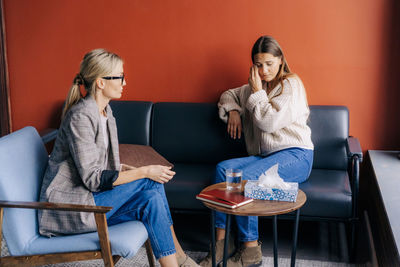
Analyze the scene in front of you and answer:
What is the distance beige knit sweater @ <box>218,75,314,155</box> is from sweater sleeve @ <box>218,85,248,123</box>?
19 centimetres

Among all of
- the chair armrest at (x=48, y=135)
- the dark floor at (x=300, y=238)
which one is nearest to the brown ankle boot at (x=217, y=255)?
the dark floor at (x=300, y=238)

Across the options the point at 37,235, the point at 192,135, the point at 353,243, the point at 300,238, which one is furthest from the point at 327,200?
the point at 37,235

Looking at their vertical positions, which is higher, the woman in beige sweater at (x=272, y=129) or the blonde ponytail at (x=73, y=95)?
the blonde ponytail at (x=73, y=95)

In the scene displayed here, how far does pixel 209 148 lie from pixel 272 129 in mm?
598

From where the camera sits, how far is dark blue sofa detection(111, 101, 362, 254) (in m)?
2.60

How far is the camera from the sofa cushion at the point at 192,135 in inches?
125

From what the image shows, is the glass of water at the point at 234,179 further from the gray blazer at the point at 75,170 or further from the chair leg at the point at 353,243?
the chair leg at the point at 353,243

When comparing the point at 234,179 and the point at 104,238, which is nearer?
the point at 104,238

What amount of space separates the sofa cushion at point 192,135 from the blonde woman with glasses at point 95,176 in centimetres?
93

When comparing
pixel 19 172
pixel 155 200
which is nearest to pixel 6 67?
pixel 19 172

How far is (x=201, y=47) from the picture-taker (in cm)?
333

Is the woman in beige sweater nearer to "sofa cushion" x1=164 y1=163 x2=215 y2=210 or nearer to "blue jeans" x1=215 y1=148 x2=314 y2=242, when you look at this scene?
"blue jeans" x1=215 y1=148 x2=314 y2=242

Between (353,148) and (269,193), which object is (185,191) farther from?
(353,148)

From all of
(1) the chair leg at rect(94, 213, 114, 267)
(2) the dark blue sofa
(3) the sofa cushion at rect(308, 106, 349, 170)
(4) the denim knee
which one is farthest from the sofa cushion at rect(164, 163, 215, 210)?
(1) the chair leg at rect(94, 213, 114, 267)
